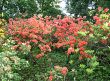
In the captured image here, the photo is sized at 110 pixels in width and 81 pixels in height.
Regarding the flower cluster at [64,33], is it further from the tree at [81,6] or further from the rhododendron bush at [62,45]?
the tree at [81,6]

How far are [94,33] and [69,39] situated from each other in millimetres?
905

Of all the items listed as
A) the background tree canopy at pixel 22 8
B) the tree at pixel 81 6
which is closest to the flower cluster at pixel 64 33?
the background tree canopy at pixel 22 8

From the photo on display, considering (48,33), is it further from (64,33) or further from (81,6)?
(81,6)

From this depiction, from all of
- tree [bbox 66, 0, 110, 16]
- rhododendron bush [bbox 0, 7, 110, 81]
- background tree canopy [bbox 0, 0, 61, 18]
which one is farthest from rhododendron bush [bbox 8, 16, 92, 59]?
tree [bbox 66, 0, 110, 16]

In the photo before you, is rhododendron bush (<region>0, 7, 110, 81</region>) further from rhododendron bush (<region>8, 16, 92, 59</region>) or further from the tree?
the tree

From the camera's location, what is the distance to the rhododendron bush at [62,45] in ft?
31.9

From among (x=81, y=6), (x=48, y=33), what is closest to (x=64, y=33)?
(x=48, y=33)

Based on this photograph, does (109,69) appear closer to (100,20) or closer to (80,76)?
(80,76)

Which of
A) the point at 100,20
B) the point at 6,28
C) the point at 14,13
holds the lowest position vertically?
the point at 14,13

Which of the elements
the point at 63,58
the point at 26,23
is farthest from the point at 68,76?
the point at 26,23

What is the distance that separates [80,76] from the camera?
973cm

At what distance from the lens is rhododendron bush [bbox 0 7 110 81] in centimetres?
972

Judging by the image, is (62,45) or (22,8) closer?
(62,45)

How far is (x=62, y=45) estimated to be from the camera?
1099 cm
